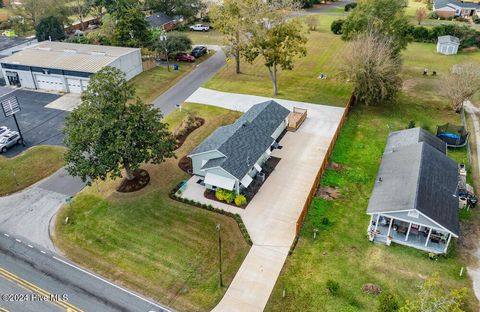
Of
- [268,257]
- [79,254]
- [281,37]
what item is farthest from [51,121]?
[268,257]

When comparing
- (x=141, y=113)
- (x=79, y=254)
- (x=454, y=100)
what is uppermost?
(x=141, y=113)

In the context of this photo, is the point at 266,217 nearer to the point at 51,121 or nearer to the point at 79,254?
the point at 79,254

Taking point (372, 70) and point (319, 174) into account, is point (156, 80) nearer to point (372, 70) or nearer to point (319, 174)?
point (372, 70)

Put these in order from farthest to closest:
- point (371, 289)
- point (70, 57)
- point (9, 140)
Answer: point (70, 57) → point (9, 140) → point (371, 289)

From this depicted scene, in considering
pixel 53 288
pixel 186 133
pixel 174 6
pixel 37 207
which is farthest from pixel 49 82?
pixel 53 288

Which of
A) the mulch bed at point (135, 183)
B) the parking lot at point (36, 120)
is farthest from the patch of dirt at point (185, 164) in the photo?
the parking lot at point (36, 120)

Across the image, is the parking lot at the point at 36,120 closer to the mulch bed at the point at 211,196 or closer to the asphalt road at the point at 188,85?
the asphalt road at the point at 188,85
